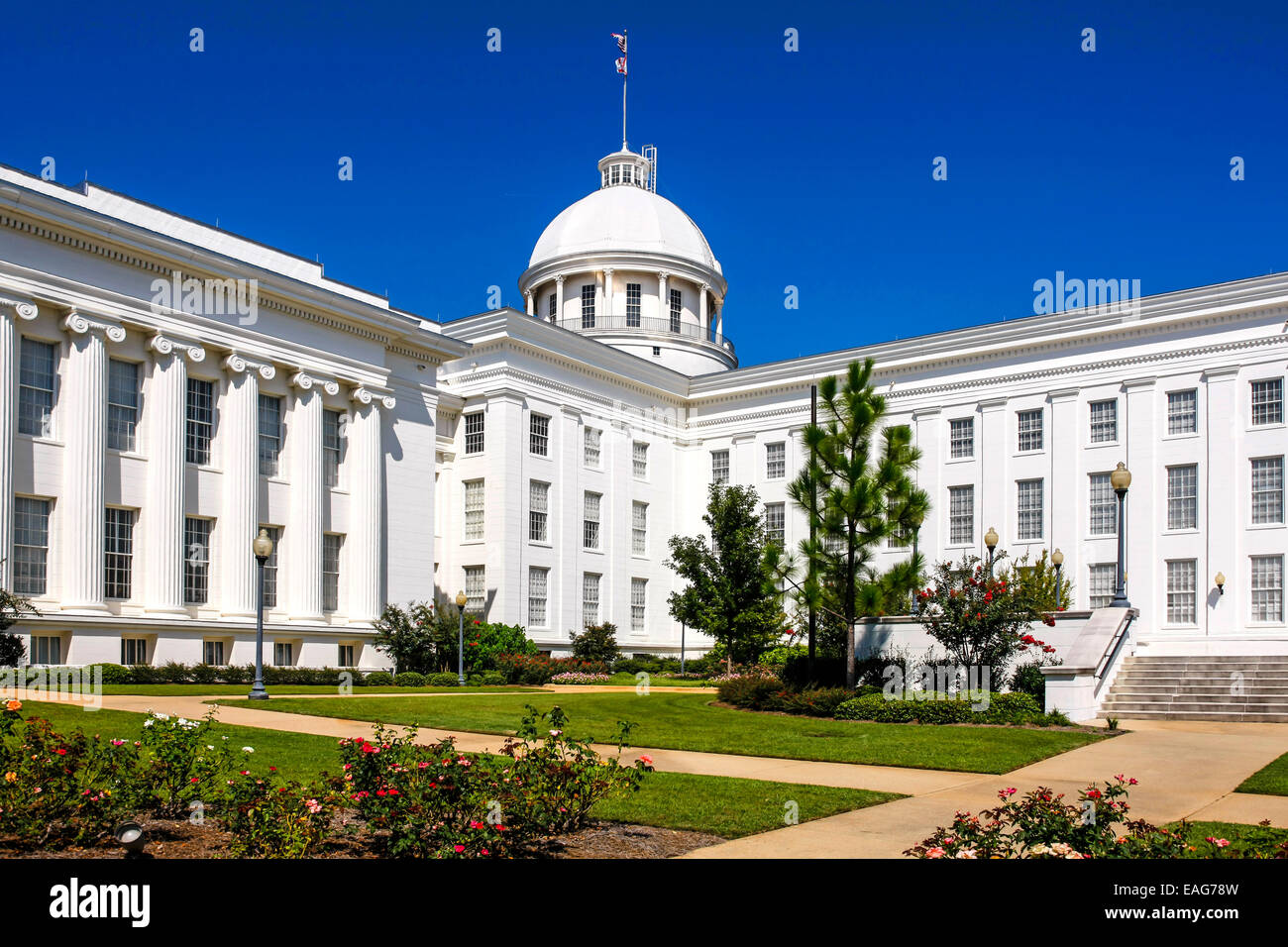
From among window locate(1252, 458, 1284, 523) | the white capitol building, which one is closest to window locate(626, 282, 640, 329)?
the white capitol building

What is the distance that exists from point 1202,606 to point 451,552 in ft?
95.1

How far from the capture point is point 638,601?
5122 centimetres

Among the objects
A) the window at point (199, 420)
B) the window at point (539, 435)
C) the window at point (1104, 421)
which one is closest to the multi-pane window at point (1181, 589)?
the window at point (1104, 421)

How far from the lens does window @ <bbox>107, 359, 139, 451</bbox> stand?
31.4m

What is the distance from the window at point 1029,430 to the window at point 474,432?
22368 millimetres

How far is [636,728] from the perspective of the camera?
19.2 metres

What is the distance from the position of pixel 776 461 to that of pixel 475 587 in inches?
627

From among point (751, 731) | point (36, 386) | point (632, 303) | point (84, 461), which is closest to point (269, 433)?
point (84, 461)

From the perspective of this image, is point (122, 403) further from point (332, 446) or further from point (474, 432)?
point (474, 432)

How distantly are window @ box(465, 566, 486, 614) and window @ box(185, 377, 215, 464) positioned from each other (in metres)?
13.6

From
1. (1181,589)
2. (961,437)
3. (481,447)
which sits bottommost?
(1181,589)

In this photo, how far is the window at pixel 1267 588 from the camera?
39.7 m
